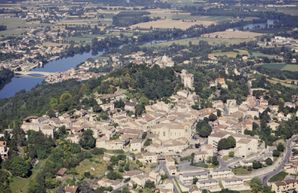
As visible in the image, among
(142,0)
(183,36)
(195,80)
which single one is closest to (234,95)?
(195,80)

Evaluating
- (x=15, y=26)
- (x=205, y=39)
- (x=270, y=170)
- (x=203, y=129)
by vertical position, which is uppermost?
(x=203, y=129)

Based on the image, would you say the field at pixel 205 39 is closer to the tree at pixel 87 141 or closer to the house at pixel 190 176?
the tree at pixel 87 141

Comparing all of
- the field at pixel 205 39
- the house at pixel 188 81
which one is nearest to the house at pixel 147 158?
the house at pixel 188 81

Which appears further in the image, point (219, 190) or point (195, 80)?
point (195, 80)

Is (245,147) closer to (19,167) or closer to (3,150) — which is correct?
(19,167)

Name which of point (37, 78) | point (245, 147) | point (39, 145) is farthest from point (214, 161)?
Answer: point (37, 78)

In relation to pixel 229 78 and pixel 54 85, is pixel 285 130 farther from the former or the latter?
pixel 54 85
